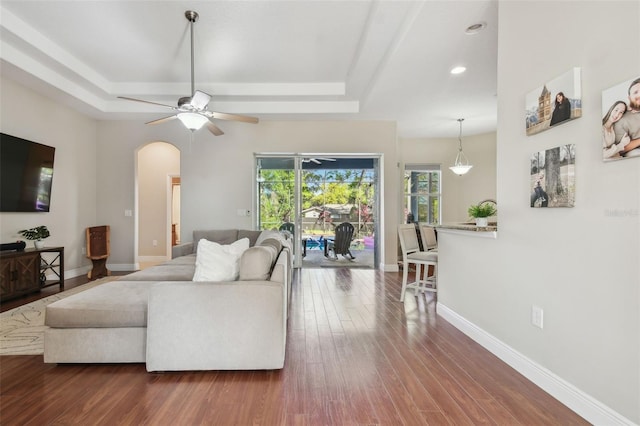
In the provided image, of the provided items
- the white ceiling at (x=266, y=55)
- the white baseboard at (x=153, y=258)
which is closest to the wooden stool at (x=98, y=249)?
the white baseboard at (x=153, y=258)

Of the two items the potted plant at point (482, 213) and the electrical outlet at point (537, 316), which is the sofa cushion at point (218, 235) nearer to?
the potted plant at point (482, 213)

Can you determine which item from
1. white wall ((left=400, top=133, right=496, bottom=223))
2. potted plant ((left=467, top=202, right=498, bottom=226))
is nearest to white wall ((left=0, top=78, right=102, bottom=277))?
potted plant ((left=467, top=202, right=498, bottom=226))

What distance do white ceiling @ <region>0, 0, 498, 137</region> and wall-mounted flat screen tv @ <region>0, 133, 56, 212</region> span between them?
2.93 ft

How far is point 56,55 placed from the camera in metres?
3.85

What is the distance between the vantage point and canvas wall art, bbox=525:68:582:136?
1.72 metres

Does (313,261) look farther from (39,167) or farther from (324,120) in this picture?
(39,167)

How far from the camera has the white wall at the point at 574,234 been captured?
147 cm

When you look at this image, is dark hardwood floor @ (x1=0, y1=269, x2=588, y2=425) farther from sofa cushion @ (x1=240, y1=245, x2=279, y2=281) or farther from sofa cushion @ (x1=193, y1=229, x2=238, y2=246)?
sofa cushion @ (x1=193, y1=229, x2=238, y2=246)

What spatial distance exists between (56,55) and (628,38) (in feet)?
18.8

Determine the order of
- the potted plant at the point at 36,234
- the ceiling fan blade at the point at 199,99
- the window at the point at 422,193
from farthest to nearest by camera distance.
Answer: the window at the point at 422,193, the potted plant at the point at 36,234, the ceiling fan blade at the point at 199,99

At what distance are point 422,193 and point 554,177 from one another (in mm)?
6079

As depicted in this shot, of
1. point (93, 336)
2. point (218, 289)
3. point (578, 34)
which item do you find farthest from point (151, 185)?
point (578, 34)

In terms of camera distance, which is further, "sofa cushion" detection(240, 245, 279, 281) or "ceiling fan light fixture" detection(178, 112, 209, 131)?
"ceiling fan light fixture" detection(178, 112, 209, 131)

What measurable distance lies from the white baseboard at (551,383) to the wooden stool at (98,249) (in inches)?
228
